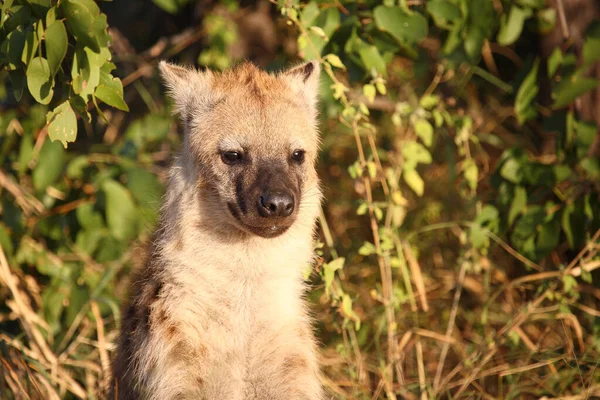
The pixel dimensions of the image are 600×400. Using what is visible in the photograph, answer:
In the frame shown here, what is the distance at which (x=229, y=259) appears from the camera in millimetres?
3795

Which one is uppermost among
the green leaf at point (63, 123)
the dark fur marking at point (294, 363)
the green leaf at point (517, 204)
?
the green leaf at point (63, 123)

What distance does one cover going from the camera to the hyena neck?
377cm

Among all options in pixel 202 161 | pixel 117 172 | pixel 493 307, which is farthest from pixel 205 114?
pixel 493 307

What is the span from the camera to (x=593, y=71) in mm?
5387

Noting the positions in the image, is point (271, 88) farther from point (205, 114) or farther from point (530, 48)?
point (530, 48)

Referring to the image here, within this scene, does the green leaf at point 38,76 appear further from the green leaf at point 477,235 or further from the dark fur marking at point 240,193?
the green leaf at point 477,235

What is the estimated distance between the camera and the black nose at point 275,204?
363cm

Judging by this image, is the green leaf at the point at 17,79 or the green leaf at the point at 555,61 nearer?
the green leaf at the point at 17,79

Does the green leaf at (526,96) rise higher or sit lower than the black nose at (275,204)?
lower

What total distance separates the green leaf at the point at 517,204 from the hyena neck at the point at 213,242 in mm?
1618

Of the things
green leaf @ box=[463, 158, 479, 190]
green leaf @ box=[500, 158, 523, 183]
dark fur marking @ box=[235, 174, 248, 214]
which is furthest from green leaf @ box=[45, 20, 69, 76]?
green leaf @ box=[500, 158, 523, 183]

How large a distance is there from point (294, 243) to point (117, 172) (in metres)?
2.13

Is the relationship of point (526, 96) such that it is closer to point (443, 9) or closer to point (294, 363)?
point (443, 9)

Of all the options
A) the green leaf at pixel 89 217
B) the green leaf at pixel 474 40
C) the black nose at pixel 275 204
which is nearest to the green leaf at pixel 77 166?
the green leaf at pixel 89 217
